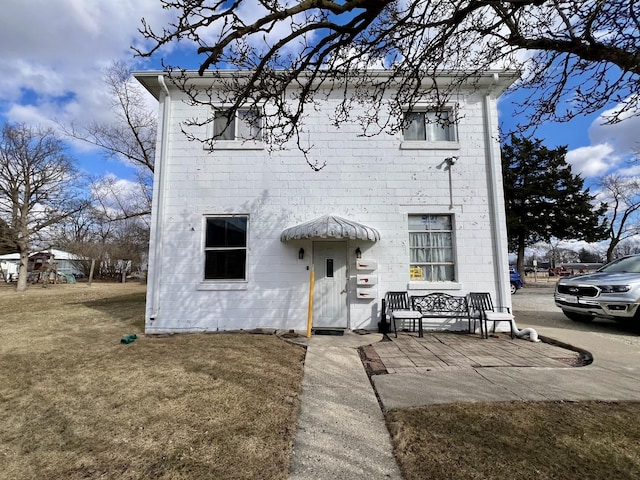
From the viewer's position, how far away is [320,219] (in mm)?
8078

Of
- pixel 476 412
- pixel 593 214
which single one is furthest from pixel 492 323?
pixel 593 214

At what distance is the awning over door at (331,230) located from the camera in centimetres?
745

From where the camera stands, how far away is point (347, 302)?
27.5 feet

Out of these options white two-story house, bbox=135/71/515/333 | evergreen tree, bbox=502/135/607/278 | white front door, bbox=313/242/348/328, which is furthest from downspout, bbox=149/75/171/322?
evergreen tree, bbox=502/135/607/278

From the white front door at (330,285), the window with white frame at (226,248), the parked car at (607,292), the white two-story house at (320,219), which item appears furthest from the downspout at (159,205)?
the parked car at (607,292)

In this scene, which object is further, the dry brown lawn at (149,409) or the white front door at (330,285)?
the white front door at (330,285)

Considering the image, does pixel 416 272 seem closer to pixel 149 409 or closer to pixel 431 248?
pixel 431 248

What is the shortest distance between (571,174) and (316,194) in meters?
30.3

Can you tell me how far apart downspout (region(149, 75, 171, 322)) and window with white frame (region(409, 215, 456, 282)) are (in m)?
6.26

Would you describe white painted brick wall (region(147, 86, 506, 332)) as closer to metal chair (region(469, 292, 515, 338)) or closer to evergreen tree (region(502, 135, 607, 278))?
metal chair (region(469, 292, 515, 338))

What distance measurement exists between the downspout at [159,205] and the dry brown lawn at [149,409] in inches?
62.7

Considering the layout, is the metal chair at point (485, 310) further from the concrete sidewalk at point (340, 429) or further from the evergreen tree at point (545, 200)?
the evergreen tree at point (545, 200)

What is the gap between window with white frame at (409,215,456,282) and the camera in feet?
27.6

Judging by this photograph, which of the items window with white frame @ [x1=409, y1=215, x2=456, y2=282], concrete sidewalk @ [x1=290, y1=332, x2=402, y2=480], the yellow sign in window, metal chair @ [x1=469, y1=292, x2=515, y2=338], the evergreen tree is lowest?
concrete sidewalk @ [x1=290, y1=332, x2=402, y2=480]
